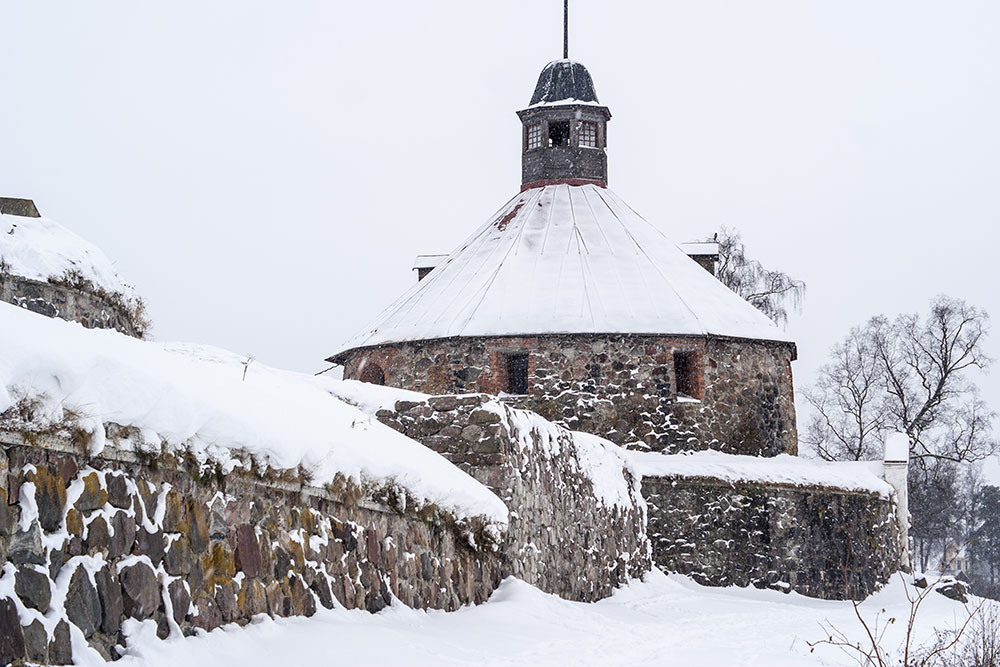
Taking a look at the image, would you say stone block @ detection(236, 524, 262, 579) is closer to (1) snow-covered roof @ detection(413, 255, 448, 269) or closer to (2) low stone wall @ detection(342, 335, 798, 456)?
(2) low stone wall @ detection(342, 335, 798, 456)

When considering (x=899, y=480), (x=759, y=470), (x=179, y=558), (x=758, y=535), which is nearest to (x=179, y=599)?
(x=179, y=558)

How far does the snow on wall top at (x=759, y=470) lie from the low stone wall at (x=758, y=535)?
129mm

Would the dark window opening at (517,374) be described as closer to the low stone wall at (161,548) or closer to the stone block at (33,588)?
the low stone wall at (161,548)

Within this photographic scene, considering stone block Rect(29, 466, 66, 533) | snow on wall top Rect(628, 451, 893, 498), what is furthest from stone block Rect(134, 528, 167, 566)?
snow on wall top Rect(628, 451, 893, 498)

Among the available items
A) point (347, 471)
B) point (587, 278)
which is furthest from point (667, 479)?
point (347, 471)

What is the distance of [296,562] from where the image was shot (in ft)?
20.5

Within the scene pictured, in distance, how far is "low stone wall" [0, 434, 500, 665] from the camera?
416 cm

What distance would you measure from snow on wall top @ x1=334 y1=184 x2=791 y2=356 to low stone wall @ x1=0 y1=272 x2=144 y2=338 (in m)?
9.51

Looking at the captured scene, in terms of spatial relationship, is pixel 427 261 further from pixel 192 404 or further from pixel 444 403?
Result: pixel 192 404

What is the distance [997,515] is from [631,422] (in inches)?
1618

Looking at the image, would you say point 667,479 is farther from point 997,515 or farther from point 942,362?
point 997,515

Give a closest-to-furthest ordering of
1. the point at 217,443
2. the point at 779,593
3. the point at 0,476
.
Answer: the point at 0,476
the point at 217,443
the point at 779,593

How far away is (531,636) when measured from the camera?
823 cm

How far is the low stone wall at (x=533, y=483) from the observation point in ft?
34.8
